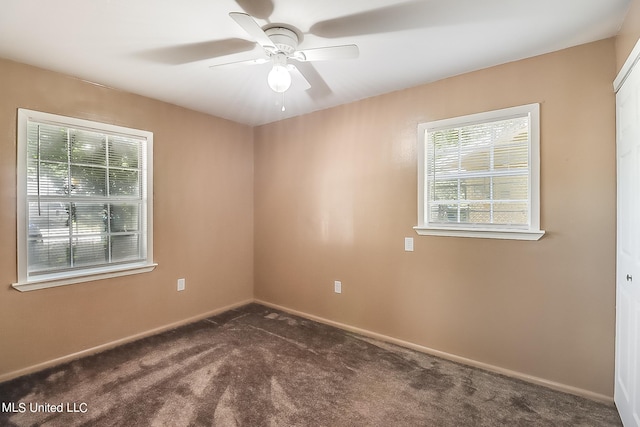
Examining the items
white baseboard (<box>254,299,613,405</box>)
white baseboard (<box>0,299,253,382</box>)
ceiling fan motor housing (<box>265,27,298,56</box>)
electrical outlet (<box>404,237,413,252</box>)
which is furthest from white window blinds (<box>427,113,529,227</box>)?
white baseboard (<box>0,299,253,382</box>)

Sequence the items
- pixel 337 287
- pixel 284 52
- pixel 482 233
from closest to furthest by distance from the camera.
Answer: pixel 284 52 < pixel 482 233 < pixel 337 287

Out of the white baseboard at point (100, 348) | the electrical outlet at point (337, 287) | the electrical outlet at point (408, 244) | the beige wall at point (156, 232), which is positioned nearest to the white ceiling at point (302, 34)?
the beige wall at point (156, 232)

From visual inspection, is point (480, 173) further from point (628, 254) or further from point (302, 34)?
point (302, 34)

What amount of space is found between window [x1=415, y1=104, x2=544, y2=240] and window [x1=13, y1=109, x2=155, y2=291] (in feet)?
9.03

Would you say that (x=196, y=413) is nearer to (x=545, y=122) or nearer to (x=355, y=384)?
(x=355, y=384)

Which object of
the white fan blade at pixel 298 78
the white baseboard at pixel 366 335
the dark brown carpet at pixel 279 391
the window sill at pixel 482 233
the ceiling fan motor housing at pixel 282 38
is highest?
the white fan blade at pixel 298 78

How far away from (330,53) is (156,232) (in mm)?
2466

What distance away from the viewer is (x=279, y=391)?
2.08 meters

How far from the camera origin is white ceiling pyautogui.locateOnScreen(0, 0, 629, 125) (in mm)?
1663

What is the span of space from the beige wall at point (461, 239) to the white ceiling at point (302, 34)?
0.90ft

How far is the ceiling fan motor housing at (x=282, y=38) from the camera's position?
185 centimetres

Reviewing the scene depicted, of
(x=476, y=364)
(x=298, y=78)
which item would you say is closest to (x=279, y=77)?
(x=298, y=78)

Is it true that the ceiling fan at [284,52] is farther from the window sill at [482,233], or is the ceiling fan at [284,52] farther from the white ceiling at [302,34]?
the window sill at [482,233]

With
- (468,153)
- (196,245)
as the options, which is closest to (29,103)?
(196,245)
